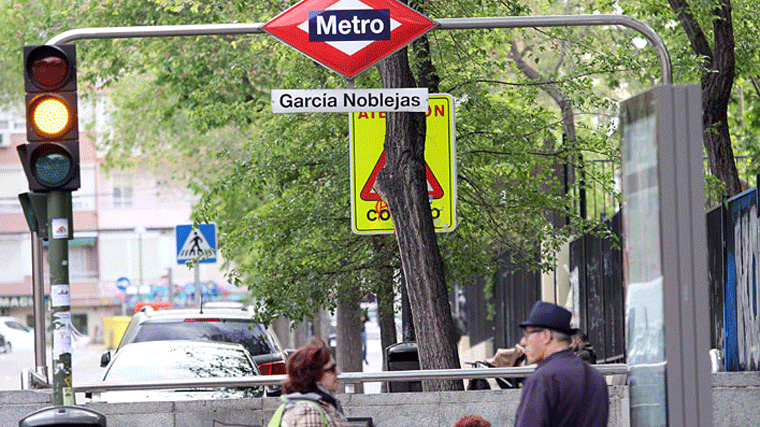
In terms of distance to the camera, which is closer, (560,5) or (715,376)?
(715,376)

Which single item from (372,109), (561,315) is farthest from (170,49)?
(561,315)

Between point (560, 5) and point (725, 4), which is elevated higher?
point (560, 5)

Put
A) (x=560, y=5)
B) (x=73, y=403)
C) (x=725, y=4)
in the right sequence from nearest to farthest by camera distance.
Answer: (x=73, y=403), (x=725, y=4), (x=560, y=5)

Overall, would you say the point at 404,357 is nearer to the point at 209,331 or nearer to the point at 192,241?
the point at 209,331

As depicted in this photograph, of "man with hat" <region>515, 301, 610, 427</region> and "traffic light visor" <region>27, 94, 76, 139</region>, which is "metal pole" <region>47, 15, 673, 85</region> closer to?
"traffic light visor" <region>27, 94, 76, 139</region>

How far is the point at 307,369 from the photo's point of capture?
5.89m

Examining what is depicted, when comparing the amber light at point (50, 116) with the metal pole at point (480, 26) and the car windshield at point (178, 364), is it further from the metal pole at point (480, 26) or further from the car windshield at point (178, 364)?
the car windshield at point (178, 364)

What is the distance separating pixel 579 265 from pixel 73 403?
11.2 meters

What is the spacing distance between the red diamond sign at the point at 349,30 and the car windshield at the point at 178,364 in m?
4.11

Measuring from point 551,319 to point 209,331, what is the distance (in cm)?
947

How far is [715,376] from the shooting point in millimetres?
9102

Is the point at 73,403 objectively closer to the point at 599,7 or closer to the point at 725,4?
the point at 725,4

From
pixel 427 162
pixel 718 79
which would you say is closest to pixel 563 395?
pixel 427 162

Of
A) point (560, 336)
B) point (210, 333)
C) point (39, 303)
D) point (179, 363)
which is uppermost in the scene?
point (39, 303)
